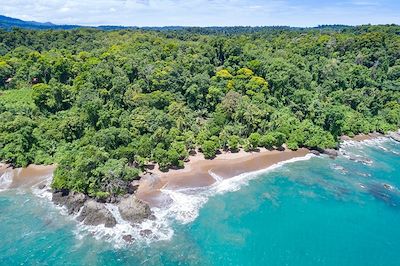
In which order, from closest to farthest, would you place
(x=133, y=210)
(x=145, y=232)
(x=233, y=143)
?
(x=145, y=232) → (x=133, y=210) → (x=233, y=143)

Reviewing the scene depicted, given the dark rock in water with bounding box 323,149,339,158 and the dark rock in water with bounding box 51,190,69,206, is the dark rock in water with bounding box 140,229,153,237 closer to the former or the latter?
the dark rock in water with bounding box 51,190,69,206

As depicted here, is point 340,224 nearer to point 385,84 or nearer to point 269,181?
point 269,181

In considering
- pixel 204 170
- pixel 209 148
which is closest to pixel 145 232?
pixel 204 170

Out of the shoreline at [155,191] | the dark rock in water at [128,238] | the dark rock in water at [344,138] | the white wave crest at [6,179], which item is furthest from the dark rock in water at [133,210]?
the dark rock in water at [344,138]

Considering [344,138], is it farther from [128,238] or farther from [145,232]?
[128,238]

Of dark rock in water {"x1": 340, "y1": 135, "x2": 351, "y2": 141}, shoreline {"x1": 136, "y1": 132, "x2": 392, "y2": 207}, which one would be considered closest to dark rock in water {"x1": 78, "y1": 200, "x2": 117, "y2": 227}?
shoreline {"x1": 136, "y1": 132, "x2": 392, "y2": 207}

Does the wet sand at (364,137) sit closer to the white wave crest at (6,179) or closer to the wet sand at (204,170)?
the wet sand at (204,170)

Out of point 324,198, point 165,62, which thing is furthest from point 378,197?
point 165,62
